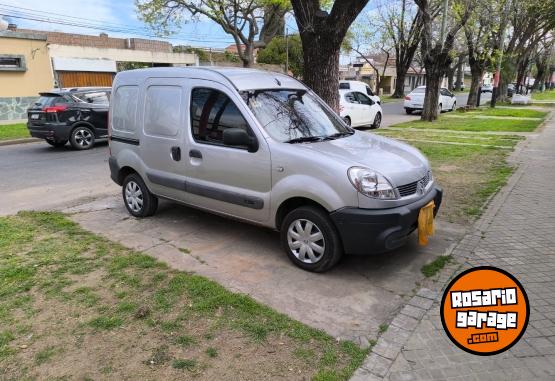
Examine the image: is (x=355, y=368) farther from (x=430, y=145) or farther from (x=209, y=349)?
(x=430, y=145)

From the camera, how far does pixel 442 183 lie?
7.49 meters

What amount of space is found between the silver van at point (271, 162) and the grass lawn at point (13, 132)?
10.7 metres

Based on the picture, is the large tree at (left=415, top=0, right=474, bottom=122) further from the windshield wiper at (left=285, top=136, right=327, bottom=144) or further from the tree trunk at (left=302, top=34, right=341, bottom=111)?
the windshield wiper at (left=285, top=136, right=327, bottom=144)

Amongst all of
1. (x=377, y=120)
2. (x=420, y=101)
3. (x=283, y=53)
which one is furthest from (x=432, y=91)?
(x=283, y=53)

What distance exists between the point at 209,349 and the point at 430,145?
10.0 meters

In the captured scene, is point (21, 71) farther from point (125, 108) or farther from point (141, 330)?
point (141, 330)

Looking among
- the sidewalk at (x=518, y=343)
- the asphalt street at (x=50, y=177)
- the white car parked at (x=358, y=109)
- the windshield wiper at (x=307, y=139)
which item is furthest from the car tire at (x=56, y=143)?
the sidewalk at (x=518, y=343)

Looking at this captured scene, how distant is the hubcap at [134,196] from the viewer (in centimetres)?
583

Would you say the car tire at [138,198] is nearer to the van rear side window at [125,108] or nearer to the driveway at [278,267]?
the driveway at [278,267]

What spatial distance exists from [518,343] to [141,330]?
2.74 metres

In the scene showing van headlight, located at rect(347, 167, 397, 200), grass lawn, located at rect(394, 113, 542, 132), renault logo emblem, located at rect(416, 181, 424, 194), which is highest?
van headlight, located at rect(347, 167, 397, 200)

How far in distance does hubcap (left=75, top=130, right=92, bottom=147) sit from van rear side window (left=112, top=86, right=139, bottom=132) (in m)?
7.27

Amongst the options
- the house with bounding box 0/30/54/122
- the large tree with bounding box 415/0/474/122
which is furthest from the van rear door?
the house with bounding box 0/30/54/122

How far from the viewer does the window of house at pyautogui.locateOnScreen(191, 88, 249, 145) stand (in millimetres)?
4534
